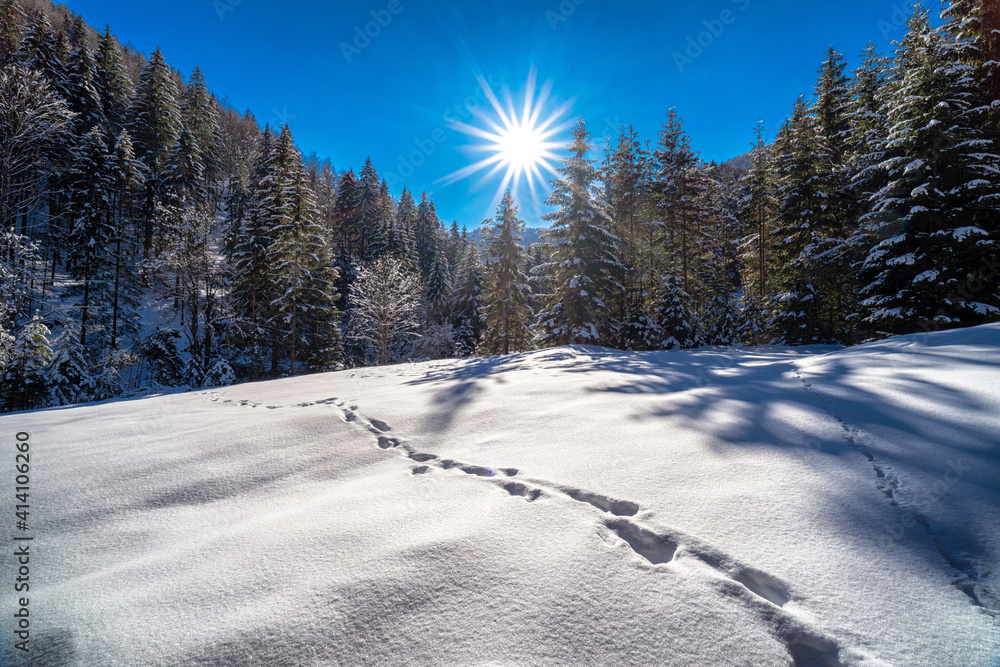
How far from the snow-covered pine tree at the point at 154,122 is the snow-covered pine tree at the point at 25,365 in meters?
22.2

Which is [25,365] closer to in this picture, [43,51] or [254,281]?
[254,281]

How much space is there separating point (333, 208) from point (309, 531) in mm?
43212

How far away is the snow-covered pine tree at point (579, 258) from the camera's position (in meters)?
15.5

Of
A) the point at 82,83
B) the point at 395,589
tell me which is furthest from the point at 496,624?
the point at 82,83

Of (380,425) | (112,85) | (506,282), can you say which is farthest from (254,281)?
(112,85)

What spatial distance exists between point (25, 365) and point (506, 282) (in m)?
18.6

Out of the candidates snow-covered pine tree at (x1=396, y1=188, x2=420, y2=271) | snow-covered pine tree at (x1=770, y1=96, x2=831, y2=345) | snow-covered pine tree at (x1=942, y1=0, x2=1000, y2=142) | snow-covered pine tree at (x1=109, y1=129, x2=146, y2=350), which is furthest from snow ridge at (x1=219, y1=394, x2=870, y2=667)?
snow-covered pine tree at (x1=396, y1=188, x2=420, y2=271)

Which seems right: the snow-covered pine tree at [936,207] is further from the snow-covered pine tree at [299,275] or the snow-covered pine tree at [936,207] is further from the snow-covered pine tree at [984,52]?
the snow-covered pine tree at [299,275]

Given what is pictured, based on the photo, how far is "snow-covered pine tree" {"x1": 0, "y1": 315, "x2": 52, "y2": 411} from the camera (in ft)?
35.1

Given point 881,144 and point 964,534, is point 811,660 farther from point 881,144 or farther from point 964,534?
point 881,144

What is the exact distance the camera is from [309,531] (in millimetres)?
1774

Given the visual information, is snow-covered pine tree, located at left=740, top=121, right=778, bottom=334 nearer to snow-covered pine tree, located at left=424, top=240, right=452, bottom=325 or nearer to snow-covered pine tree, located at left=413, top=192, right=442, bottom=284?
snow-covered pine tree, located at left=424, top=240, right=452, bottom=325

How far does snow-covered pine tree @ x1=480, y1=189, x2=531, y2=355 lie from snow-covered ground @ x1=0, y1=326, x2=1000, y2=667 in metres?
18.8

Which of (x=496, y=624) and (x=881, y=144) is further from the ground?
(x=881, y=144)
